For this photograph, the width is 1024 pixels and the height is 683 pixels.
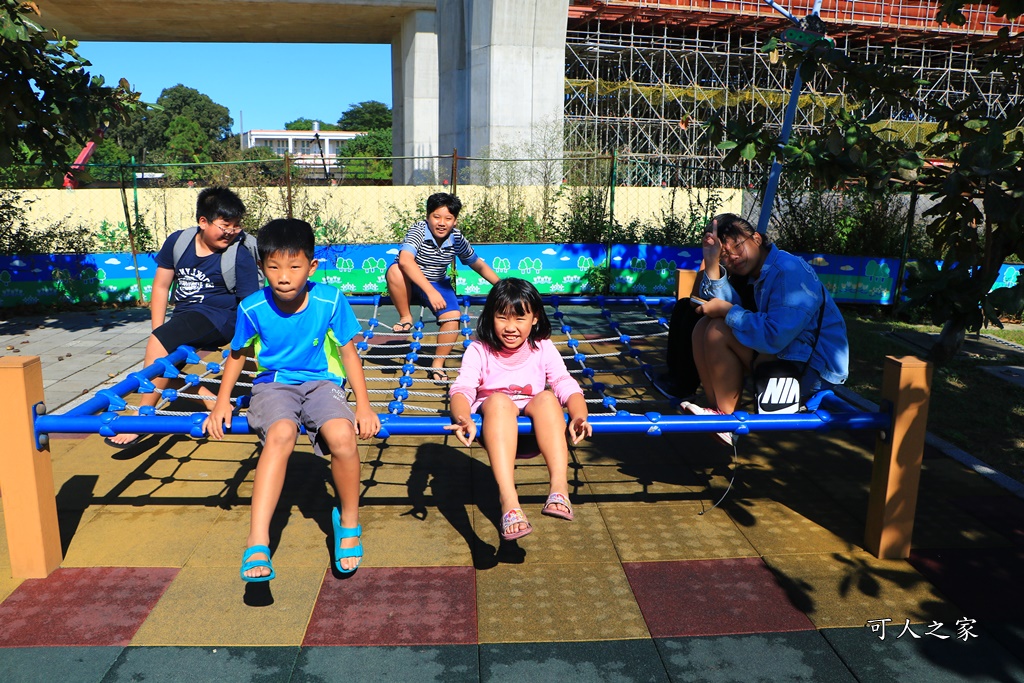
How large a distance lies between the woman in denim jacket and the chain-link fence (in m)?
7.01

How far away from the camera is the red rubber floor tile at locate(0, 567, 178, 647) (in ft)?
8.77

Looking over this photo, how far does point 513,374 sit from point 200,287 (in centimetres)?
218

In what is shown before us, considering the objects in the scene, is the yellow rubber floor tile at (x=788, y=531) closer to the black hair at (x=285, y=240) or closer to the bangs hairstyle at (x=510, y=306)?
the bangs hairstyle at (x=510, y=306)

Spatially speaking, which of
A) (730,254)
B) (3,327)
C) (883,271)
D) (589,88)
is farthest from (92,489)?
(589,88)

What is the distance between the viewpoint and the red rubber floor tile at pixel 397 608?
271 cm

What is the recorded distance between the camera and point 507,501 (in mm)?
2916

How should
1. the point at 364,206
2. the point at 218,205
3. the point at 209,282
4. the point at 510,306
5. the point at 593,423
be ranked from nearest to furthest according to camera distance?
1. the point at 593,423
2. the point at 510,306
3. the point at 218,205
4. the point at 209,282
5. the point at 364,206

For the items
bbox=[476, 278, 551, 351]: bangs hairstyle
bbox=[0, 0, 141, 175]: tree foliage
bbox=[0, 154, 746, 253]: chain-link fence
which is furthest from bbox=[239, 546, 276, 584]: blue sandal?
bbox=[0, 154, 746, 253]: chain-link fence

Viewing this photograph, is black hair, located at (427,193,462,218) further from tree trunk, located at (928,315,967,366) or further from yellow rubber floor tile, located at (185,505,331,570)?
tree trunk, located at (928,315,967,366)

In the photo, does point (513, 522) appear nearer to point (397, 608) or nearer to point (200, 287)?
point (397, 608)

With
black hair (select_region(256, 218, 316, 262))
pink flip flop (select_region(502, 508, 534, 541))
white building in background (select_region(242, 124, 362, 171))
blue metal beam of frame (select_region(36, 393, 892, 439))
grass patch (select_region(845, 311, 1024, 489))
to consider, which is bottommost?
grass patch (select_region(845, 311, 1024, 489))

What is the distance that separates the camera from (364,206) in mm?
13125

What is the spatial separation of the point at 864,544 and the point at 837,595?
49 centimetres

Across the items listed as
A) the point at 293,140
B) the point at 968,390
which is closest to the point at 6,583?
the point at 968,390
